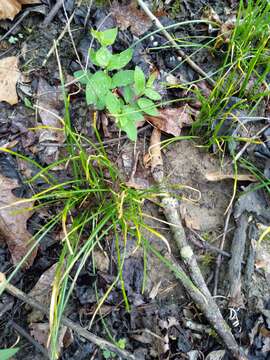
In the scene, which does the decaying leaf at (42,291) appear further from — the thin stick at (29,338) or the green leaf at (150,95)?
the green leaf at (150,95)

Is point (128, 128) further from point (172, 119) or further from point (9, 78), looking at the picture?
point (9, 78)

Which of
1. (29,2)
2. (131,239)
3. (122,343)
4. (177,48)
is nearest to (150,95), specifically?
(177,48)

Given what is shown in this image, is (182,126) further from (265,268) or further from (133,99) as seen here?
(265,268)

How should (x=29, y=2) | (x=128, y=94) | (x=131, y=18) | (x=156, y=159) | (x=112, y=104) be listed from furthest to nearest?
(x=131, y=18)
(x=29, y=2)
(x=156, y=159)
(x=128, y=94)
(x=112, y=104)

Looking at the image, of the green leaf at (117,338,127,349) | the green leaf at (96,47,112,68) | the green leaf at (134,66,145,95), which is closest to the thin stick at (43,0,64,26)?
the green leaf at (96,47,112,68)

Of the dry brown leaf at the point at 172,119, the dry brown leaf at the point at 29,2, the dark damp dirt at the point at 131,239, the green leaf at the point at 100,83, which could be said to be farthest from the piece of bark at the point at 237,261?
the dry brown leaf at the point at 29,2

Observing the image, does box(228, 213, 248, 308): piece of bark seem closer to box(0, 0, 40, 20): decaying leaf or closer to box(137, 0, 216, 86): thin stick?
box(137, 0, 216, 86): thin stick

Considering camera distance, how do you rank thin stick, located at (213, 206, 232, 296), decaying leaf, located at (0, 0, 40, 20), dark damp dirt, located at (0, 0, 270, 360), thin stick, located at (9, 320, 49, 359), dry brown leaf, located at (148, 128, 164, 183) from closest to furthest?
1. thin stick, located at (9, 320, 49, 359)
2. dark damp dirt, located at (0, 0, 270, 360)
3. thin stick, located at (213, 206, 232, 296)
4. dry brown leaf, located at (148, 128, 164, 183)
5. decaying leaf, located at (0, 0, 40, 20)
